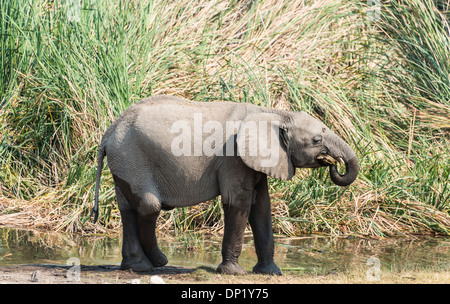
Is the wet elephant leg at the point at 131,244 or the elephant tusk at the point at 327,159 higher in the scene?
the elephant tusk at the point at 327,159

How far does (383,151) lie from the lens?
976 cm

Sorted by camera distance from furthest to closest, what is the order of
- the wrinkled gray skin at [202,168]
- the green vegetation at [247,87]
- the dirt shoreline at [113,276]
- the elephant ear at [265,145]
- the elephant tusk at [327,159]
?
the green vegetation at [247,87] → the elephant tusk at [327,159] → the wrinkled gray skin at [202,168] → the elephant ear at [265,145] → the dirt shoreline at [113,276]

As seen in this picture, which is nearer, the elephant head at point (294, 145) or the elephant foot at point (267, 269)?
the elephant head at point (294, 145)

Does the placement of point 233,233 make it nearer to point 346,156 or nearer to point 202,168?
point 202,168

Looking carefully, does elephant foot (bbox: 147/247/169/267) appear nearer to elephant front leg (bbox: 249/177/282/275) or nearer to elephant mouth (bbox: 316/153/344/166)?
elephant front leg (bbox: 249/177/282/275)

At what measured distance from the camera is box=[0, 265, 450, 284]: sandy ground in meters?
5.72

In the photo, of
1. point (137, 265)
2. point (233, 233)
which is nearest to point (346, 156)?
point (233, 233)

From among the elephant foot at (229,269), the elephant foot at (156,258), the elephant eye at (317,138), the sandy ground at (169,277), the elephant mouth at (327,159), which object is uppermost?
the elephant eye at (317,138)

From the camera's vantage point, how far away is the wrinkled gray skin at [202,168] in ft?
20.1

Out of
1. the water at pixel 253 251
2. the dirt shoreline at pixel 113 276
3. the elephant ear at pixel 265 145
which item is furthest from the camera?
the water at pixel 253 251

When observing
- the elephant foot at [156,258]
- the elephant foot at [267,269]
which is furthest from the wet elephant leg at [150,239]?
the elephant foot at [267,269]

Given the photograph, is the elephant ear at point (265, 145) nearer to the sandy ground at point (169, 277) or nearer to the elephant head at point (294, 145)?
the elephant head at point (294, 145)

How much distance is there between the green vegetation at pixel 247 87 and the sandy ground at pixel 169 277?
2070 millimetres
